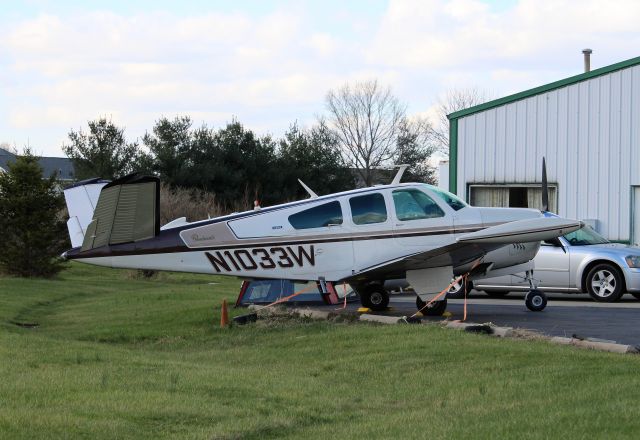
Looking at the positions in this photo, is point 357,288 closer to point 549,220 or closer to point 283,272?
point 283,272

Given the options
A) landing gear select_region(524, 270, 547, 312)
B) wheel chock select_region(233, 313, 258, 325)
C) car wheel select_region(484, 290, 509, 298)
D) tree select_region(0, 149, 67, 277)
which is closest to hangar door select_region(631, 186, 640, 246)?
car wheel select_region(484, 290, 509, 298)

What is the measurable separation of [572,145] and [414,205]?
12.2 m

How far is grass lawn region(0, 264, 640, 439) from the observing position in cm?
788

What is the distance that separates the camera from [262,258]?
16.3 meters

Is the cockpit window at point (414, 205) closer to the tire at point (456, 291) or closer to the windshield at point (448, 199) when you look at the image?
the windshield at point (448, 199)

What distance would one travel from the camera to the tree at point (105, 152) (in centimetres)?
5522

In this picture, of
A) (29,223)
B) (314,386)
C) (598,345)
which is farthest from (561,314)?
(29,223)

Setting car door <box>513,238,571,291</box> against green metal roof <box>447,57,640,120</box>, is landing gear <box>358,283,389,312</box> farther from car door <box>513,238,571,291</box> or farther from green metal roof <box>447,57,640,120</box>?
green metal roof <box>447,57,640,120</box>

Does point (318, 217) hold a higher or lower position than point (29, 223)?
lower

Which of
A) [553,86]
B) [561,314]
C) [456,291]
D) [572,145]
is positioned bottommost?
[561,314]

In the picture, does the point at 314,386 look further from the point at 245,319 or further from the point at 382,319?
the point at 245,319

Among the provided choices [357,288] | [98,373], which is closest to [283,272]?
[357,288]

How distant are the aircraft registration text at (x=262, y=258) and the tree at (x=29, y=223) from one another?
19.0 m

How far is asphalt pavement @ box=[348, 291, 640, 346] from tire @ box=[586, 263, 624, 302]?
211 millimetres
